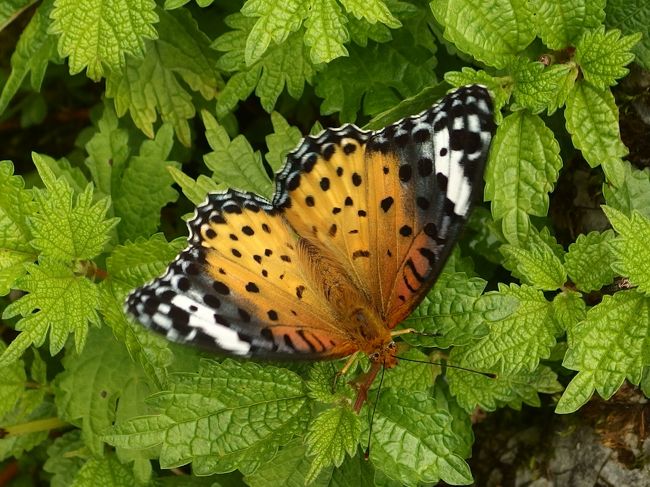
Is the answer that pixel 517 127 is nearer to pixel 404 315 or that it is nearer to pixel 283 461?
pixel 404 315

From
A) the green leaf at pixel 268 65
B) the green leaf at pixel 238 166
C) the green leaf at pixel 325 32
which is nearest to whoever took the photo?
the green leaf at pixel 325 32

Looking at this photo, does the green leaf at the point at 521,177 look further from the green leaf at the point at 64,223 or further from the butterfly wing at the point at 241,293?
the green leaf at the point at 64,223

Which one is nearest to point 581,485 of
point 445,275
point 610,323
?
point 610,323

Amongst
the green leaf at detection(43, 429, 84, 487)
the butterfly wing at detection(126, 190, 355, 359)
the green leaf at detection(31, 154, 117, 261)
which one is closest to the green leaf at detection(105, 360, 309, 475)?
the butterfly wing at detection(126, 190, 355, 359)

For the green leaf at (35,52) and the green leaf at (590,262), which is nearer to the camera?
the green leaf at (590,262)

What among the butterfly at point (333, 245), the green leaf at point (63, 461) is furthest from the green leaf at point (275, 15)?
the green leaf at point (63, 461)

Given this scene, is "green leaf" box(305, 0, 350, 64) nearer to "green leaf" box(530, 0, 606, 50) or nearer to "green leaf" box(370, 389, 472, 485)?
"green leaf" box(530, 0, 606, 50)

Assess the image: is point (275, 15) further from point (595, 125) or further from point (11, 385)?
point (11, 385)
